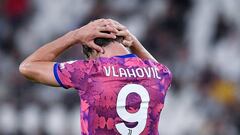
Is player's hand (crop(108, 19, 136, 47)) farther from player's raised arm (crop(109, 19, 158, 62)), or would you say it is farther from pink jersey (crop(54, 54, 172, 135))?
pink jersey (crop(54, 54, 172, 135))

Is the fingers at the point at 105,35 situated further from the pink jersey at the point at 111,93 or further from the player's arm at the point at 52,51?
the pink jersey at the point at 111,93

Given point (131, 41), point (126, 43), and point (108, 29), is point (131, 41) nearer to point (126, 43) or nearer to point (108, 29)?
point (126, 43)

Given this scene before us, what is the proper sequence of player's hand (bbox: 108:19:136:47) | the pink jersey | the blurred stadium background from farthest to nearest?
the blurred stadium background
player's hand (bbox: 108:19:136:47)
the pink jersey

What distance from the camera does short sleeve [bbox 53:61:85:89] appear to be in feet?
19.3

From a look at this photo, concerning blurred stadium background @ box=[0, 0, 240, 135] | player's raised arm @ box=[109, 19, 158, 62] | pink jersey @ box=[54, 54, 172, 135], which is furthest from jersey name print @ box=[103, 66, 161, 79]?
blurred stadium background @ box=[0, 0, 240, 135]

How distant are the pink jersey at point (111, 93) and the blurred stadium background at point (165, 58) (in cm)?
716

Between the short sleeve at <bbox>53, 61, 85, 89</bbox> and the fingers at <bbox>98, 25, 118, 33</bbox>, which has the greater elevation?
the fingers at <bbox>98, 25, 118, 33</bbox>

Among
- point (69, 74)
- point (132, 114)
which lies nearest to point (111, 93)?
point (132, 114)

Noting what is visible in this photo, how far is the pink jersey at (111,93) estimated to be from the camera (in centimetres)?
587

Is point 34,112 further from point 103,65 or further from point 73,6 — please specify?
point 103,65

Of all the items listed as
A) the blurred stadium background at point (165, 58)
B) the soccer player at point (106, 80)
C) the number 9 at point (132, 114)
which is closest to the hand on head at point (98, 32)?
the soccer player at point (106, 80)

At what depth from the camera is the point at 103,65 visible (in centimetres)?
590

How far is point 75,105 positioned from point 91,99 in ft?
26.6

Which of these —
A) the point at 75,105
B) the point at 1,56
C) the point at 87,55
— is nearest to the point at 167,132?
the point at 75,105
